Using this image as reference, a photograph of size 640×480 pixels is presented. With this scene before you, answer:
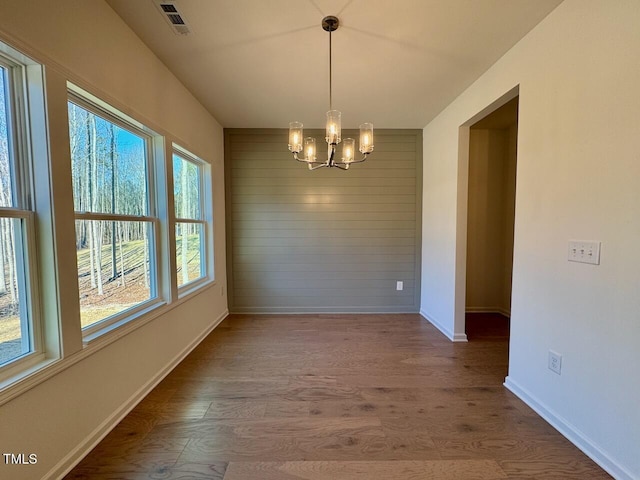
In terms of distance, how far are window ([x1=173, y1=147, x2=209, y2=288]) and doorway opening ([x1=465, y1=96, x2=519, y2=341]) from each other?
369 cm

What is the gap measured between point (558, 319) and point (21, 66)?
10.7 ft

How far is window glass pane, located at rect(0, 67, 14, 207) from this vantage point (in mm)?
1226

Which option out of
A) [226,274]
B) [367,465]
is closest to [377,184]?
[226,274]

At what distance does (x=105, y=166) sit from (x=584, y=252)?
10.0 ft

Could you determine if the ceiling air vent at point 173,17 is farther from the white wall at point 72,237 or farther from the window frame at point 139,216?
the window frame at point 139,216

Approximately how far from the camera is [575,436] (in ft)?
5.22

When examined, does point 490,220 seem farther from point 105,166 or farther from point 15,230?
point 15,230

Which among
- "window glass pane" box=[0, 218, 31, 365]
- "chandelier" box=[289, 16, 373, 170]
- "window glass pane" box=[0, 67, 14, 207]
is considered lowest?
"window glass pane" box=[0, 218, 31, 365]

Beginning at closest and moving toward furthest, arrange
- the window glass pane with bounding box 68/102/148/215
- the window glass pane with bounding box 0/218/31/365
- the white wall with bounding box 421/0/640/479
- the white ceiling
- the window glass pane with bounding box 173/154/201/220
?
the window glass pane with bounding box 0/218/31/365 < the white wall with bounding box 421/0/640/479 < the window glass pane with bounding box 68/102/148/215 < the white ceiling < the window glass pane with bounding box 173/154/201/220

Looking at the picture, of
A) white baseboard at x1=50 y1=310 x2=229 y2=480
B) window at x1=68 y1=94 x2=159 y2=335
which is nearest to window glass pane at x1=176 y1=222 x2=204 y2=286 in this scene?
window at x1=68 y1=94 x2=159 y2=335

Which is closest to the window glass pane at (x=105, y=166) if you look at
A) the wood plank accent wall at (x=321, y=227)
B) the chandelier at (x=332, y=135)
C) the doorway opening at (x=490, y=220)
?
the chandelier at (x=332, y=135)

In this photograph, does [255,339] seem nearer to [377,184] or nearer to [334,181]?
[334,181]

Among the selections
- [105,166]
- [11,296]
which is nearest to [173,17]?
[105,166]

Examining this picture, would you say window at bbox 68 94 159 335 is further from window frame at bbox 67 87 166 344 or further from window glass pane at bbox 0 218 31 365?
window glass pane at bbox 0 218 31 365
